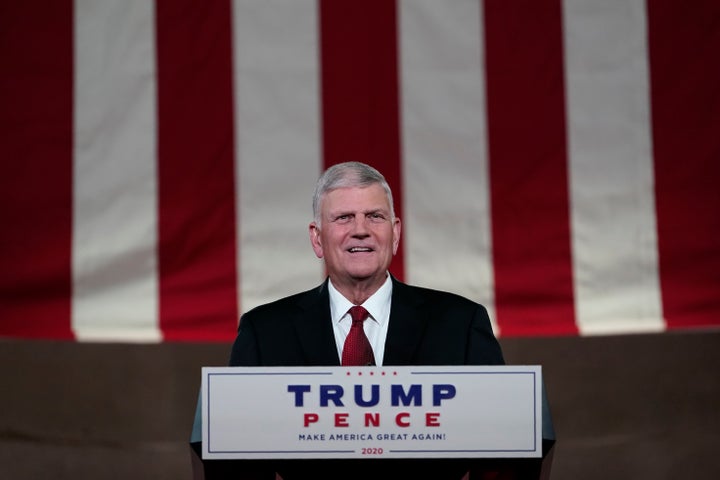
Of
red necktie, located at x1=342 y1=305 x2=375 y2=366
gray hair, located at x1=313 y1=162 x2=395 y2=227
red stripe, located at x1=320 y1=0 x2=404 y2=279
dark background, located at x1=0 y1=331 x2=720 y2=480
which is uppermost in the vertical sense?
red stripe, located at x1=320 y1=0 x2=404 y2=279

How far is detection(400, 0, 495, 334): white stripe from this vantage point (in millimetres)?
1972

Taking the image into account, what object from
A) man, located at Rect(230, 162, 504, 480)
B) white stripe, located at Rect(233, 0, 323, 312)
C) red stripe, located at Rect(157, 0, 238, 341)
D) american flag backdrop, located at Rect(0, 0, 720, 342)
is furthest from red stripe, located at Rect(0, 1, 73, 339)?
man, located at Rect(230, 162, 504, 480)

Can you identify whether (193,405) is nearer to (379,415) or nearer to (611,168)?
(611,168)

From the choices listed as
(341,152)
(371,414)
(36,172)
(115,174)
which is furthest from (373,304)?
(36,172)

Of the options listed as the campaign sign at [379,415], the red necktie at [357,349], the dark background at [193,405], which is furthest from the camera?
the dark background at [193,405]

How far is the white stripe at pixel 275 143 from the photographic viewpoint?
1959mm

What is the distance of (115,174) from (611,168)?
107cm

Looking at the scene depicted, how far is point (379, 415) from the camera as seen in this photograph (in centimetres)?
79

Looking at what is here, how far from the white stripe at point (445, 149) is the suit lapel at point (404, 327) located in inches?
36.5

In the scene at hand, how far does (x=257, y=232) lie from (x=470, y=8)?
674 mm

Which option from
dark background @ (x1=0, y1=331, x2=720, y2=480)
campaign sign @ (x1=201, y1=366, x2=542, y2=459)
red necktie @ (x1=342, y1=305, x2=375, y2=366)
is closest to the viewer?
campaign sign @ (x1=201, y1=366, x2=542, y2=459)

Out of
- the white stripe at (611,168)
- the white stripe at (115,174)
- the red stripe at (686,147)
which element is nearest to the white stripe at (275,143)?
the white stripe at (115,174)

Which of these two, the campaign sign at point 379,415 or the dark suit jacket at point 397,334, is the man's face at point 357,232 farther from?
the campaign sign at point 379,415

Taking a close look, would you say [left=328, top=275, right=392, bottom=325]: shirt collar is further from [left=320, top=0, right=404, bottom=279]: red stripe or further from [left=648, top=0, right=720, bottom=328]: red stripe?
[left=648, top=0, right=720, bottom=328]: red stripe
